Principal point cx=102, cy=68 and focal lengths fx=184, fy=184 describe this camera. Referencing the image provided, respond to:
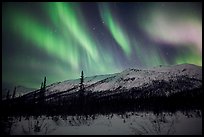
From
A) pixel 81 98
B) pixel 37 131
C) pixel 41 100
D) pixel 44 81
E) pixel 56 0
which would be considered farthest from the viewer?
pixel 44 81

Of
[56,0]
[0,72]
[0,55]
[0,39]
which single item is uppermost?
[56,0]

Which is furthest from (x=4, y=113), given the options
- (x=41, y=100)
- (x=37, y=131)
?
(x=41, y=100)

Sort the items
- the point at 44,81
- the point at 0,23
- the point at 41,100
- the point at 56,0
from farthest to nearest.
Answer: the point at 44,81, the point at 41,100, the point at 56,0, the point at 0,23

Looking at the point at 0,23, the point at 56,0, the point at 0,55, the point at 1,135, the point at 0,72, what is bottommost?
the point at 1,135

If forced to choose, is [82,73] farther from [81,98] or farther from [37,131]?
[37,131]

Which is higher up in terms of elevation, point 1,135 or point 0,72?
point 0,72

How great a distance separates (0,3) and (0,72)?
10.0 feet

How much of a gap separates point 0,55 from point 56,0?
12.9 ft

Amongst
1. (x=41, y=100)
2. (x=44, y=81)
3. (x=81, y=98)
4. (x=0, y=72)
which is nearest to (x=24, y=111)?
(x=41, y=100)

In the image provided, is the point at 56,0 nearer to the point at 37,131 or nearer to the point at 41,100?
the point at 37,131

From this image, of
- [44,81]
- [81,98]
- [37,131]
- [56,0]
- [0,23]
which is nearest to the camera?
[0,23]

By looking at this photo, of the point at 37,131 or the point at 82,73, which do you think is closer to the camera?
the point at 37,131

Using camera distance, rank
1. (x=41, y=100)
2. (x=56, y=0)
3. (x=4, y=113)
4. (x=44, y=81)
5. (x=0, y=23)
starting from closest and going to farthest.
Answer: (x=0, y=23) → (x=56, y=0) → (x=4, y=113) → (x=41, y=100) → (x=44, y=81)

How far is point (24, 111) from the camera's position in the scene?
37875 mm
